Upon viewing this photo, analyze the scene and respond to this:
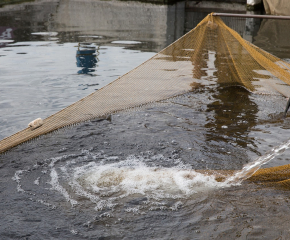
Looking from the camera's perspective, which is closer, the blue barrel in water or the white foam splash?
the white foam splash

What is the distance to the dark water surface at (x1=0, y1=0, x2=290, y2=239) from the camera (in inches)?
110

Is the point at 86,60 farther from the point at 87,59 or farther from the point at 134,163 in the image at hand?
the point at 134,163

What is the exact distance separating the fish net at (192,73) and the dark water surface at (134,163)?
0.18 m

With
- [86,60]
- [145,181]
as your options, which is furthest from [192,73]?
[86,60]

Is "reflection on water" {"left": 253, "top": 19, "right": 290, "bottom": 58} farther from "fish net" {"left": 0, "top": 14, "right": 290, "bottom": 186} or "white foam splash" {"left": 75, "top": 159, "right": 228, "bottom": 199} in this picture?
"white foam splash" {"left": 75, "top": 159, "right": 228, "bottom": 199}

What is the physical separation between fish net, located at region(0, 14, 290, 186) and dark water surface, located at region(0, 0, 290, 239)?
7.1 inches

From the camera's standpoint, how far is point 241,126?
4.83 m

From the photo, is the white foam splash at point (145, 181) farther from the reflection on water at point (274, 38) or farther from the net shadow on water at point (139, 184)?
the reflection on water at point (274, 38)

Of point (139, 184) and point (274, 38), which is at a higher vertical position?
point (274, 38)

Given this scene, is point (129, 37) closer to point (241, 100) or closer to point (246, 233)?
point (241, 100)

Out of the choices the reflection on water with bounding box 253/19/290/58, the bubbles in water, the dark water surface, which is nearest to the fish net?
the dark water surface

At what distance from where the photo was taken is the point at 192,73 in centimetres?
590

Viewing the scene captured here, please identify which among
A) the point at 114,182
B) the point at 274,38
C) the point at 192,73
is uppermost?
the point at 274,38

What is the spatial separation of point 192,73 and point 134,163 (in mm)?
2660
